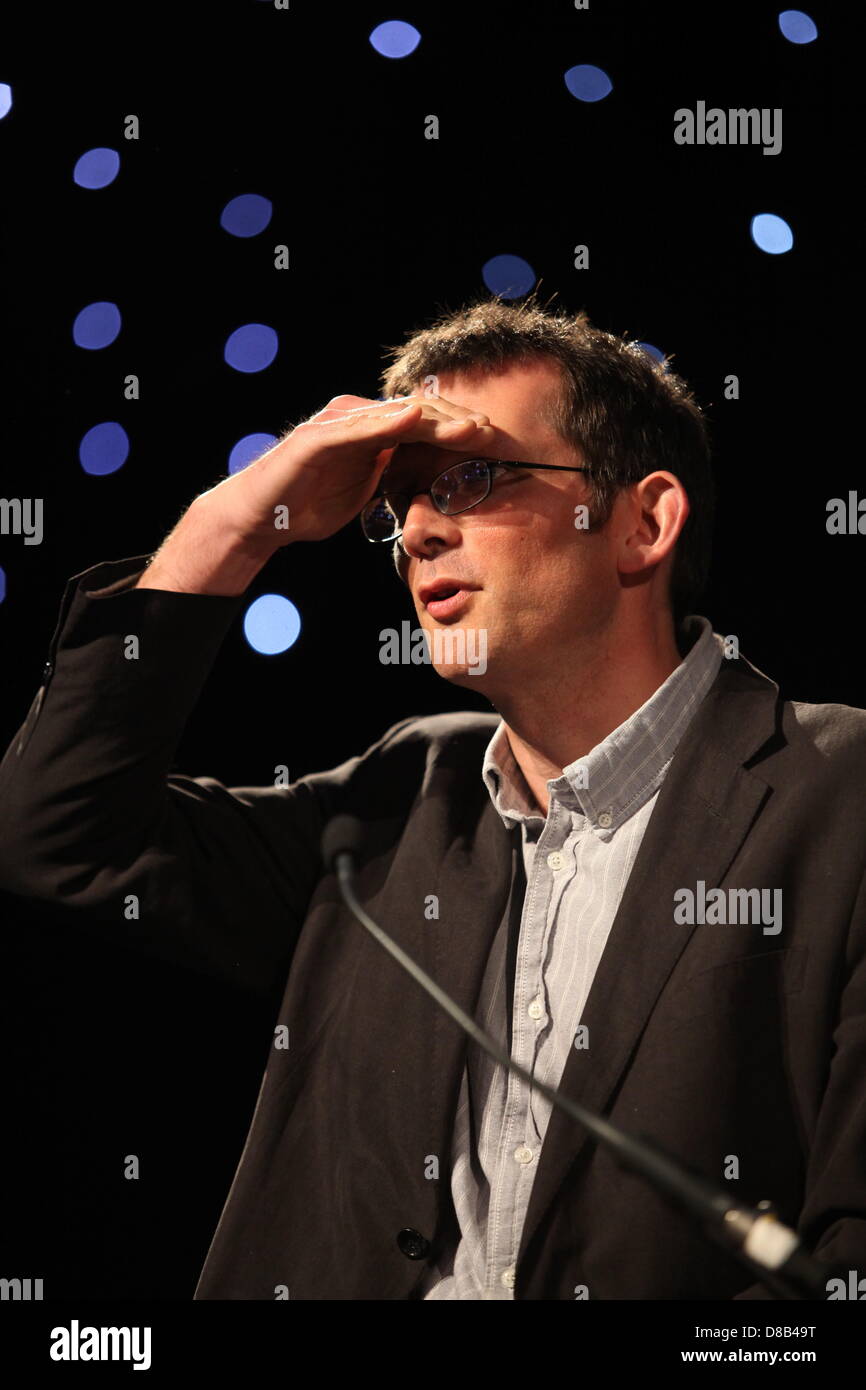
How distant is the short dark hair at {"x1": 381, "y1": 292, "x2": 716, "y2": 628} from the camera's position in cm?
196

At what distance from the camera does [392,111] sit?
2188mm

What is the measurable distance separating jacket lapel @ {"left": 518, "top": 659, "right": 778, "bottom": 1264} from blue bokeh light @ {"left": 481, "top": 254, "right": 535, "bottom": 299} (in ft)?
2.75

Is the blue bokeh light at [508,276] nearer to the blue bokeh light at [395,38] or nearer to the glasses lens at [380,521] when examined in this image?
the blue bokeh light at [395,38]

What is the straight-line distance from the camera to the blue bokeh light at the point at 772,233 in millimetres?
2102

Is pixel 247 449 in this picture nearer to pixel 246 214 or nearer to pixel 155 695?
pixel 246 214

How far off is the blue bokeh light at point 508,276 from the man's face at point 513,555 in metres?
0.32

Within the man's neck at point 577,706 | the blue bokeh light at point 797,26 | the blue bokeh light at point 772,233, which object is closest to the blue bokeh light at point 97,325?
the man's neck at point 577,706

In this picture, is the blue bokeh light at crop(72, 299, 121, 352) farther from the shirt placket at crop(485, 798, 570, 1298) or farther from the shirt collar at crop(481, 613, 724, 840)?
the shirt placket at crop(485, 798, 570, 1298)

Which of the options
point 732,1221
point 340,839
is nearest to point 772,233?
point 340,839

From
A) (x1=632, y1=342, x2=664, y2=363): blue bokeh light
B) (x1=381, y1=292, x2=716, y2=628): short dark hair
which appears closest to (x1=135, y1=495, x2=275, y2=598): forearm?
(x1=381, y1=292, x2=716, y2=628): short dark hair

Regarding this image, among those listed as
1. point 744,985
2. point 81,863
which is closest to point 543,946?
point 744,985

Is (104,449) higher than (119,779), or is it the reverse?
(104,449)

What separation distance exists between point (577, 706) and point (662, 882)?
1.20 ft

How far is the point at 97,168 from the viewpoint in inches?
86.6
